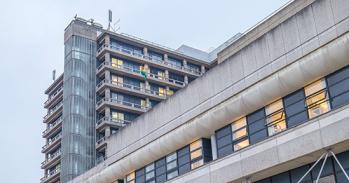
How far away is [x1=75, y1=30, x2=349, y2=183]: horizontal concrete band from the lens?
84.9ft

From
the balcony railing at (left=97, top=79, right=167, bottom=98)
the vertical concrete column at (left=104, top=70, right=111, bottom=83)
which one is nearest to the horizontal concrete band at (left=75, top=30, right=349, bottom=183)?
the vertical concrete column at (left=104, top=70, right=111, bottom=83)

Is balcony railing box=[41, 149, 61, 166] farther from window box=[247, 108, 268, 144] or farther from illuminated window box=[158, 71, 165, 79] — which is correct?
window box=[247, 108, 268, 144]

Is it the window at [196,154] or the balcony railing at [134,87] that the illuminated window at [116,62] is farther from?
the window at [196,154]

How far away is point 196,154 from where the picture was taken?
1346 inches

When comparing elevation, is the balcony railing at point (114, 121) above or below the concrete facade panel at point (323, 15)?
above

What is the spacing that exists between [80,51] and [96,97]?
857 centimetres

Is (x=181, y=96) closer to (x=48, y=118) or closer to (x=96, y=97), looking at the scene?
(x=96, y=97)

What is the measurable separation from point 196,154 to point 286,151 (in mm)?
8478

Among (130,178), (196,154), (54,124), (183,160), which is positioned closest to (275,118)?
(196,154)

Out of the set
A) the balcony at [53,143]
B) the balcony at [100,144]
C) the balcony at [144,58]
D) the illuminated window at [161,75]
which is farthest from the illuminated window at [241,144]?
the illuminated window at [161,75]

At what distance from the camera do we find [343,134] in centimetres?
2439

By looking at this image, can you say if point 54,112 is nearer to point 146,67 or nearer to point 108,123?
point 108,123

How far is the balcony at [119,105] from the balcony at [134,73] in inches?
200

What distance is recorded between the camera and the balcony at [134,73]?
91.4 meters
